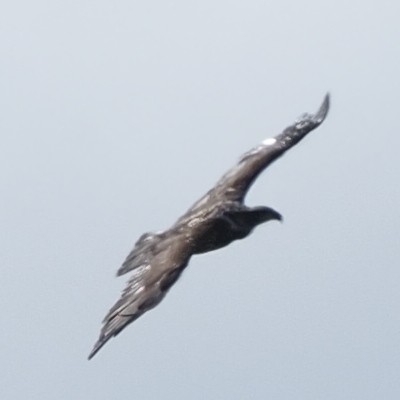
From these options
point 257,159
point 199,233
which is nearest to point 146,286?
point 199,233

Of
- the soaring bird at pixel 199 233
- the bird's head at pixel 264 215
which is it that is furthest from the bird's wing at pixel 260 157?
the bird's head at pixel 264 215

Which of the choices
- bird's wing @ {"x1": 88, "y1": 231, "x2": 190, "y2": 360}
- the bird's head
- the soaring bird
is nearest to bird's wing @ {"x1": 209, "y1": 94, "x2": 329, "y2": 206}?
the soaring bird

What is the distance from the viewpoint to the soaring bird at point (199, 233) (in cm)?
5150

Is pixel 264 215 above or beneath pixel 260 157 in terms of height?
beneath

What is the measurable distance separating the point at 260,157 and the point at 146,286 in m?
10.4

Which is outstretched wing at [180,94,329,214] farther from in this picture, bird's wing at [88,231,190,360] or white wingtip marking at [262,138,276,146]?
bird's wing at [88,231,190,360]

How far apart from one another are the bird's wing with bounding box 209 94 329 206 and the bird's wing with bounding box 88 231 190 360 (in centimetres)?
531

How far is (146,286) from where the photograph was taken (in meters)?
52.3

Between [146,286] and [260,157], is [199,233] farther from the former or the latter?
[260,157]

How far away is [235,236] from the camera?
184ft

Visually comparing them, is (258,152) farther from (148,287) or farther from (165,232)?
(148,287)

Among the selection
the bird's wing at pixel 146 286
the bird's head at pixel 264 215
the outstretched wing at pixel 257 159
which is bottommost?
the bird's wing at pixel 146 286

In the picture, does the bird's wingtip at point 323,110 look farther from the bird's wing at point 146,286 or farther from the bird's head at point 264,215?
the bird's wing at point 146,286

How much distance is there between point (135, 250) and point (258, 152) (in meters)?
7.66
